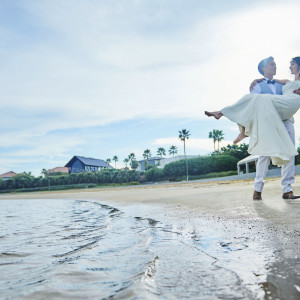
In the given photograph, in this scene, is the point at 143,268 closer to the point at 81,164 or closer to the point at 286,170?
the point at 286,170

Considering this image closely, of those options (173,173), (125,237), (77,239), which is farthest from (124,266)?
(173,173)

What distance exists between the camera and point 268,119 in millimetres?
4180

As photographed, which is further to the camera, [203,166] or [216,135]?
[216,135]

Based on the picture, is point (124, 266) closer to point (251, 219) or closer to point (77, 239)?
point (77, 239)

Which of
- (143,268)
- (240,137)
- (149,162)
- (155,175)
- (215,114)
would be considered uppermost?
(149,162)

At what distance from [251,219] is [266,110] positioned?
2.03 meters

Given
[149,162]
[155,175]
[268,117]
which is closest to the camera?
[268,117]

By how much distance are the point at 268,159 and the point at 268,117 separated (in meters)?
0.69

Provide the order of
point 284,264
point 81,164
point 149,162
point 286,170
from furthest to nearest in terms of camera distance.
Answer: point 149,162
point 81,164
point 286,170
point 284,264

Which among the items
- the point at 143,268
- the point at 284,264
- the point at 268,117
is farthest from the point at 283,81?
the point at 143,268

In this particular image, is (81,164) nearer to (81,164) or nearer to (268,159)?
(81,164)

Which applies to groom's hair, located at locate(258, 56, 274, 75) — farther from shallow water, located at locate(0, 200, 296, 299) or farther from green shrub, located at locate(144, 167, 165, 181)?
green shrub, located at locate(144, 167, 165, 181)

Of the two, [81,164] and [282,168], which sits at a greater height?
[81,164]

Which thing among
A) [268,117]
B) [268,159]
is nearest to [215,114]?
[268,117]
